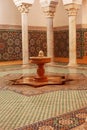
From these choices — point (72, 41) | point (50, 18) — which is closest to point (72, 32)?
point (72, 41)

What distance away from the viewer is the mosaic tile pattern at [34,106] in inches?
89.5

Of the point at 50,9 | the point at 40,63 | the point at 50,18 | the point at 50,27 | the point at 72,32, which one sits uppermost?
the point at 50,9

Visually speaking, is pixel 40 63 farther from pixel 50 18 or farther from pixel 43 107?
pixel 50 18

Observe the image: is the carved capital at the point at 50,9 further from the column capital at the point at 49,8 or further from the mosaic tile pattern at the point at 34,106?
the mosaic tile pattern at the point at 34,106

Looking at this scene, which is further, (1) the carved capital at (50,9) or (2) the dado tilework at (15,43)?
(2) the dado tilework at (15,43)

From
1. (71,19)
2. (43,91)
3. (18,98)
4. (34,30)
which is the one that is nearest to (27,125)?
(18,98)

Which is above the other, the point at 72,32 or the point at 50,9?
the point at 50,9

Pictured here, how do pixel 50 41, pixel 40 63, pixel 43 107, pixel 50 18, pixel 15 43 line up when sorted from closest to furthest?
pixel 43 107 < pixel 40 63 < pixel 50 41 < pixel 50 18 < pixel 15 43

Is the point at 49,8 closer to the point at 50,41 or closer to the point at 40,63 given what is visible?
the point at 50,41

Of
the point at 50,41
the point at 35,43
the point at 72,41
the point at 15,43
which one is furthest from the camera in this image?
the point at 35,43

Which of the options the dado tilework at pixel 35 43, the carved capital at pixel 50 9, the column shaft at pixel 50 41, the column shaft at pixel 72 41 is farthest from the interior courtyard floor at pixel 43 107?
the dado tilework at pixel 35 43

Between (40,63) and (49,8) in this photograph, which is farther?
(49,8)

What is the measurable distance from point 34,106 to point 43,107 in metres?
0.12

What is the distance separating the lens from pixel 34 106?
2771mm
